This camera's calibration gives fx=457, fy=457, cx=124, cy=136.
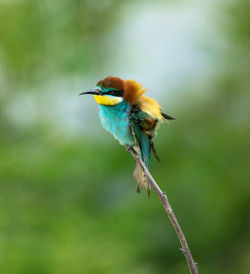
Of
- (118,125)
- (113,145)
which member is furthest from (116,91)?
(113,145)

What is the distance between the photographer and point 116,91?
69 cm

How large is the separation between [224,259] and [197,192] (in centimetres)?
59

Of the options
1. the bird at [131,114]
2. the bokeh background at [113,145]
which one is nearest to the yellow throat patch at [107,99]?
the bird at [131,114]

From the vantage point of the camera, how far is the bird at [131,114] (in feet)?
2.22

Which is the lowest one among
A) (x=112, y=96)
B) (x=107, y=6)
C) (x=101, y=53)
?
(x=101, y=53)

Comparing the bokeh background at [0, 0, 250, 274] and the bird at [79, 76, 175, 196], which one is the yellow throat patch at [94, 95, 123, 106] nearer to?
the bird at [79, 76, 175, 196]

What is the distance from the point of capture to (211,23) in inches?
130

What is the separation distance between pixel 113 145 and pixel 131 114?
2.39m

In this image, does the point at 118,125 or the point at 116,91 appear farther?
the point at 118,125

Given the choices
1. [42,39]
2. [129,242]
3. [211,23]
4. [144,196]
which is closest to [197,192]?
[144,196]

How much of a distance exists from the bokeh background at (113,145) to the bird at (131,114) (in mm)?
1736

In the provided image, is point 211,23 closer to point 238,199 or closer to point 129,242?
point 238,199

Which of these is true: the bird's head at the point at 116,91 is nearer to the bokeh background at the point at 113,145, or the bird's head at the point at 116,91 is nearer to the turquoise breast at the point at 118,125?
the turquoise breast at the point at 118,125

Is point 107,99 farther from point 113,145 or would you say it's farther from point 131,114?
point 113,145
